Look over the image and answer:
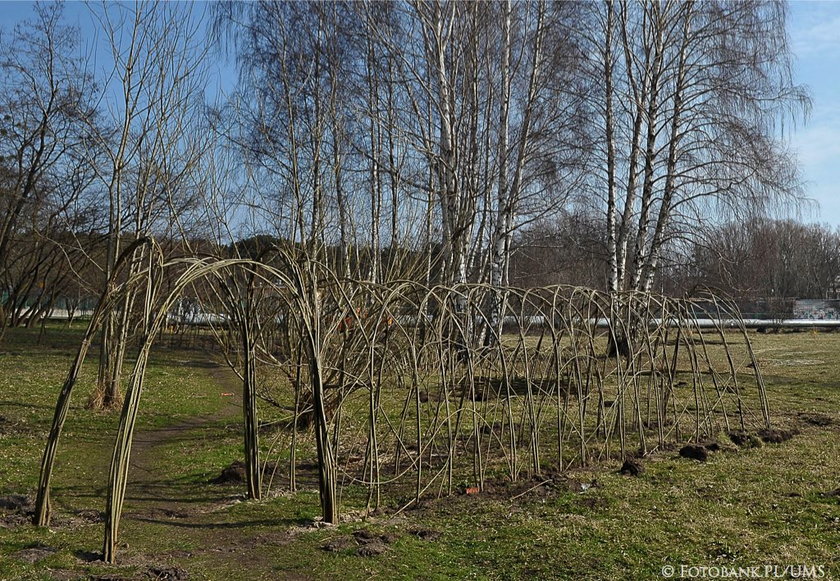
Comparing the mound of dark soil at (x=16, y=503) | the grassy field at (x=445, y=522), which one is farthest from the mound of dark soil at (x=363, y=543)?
the mound of dark soil at (x=16, y=503)

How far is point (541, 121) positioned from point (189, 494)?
12690 mm

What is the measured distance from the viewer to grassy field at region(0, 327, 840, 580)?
449cm

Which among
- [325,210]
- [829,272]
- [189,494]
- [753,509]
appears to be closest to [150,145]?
[325,210]

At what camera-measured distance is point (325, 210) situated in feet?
35.1

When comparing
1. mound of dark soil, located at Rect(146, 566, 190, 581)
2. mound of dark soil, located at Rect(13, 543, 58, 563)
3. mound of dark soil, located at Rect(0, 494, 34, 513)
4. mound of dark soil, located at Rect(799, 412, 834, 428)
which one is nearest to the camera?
mound of dark soil, located at Rect(146, 566, 190, 581)

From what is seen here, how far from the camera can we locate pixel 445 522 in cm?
555

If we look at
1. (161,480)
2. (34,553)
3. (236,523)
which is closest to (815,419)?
(236,523)

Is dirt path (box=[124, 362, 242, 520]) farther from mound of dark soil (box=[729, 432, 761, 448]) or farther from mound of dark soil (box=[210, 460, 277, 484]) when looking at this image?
mound of dark soil (box=[729, 432, 761, 448])

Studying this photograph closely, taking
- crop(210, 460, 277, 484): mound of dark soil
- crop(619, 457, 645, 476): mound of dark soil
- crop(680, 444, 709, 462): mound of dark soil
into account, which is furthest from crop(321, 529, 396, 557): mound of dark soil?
crop(680, 444, 709, 462): mound of dark soil

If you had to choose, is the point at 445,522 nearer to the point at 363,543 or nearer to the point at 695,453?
the point at 363,543

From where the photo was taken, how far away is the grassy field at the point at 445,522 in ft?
14.7

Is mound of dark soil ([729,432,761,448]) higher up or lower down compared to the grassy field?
higher up

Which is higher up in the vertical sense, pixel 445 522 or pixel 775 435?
pixel 775 435

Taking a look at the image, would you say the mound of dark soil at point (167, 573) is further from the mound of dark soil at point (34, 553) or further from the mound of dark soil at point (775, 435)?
the mound of dark soil at point (775, 435)
